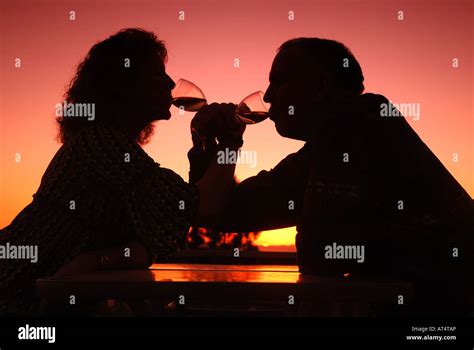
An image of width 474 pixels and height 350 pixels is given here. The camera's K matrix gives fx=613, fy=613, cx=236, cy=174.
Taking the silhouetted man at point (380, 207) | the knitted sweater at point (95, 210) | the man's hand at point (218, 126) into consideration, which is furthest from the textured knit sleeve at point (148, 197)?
the silhouetted man at point (380, 207)

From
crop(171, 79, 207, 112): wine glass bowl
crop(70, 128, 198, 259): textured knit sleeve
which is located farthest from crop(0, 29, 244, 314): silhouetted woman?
crop(171, 79, 207, 112): wine glass bowl

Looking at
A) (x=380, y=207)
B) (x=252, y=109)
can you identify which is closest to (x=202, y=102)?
(x=252, y=109)

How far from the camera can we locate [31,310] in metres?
2.11

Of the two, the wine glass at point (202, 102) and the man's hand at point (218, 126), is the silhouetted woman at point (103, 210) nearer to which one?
the man's hand at point (218, 126)

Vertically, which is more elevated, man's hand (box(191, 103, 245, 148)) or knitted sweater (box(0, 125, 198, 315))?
man's hand (box(191, 103, 245, 148))

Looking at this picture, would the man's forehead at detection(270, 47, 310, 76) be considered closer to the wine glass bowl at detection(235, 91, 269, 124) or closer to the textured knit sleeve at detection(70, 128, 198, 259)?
the wine glass bowl at detection(235, 91, 269, 124)

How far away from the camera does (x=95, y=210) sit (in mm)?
2059

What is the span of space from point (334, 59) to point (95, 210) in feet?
3.11

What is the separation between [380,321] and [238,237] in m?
11.1

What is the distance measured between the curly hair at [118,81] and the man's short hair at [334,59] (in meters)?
0.77

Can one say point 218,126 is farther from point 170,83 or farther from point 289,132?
point 170,83

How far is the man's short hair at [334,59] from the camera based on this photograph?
2.04m

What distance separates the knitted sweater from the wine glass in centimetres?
50

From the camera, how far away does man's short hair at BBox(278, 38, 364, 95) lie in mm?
2039
